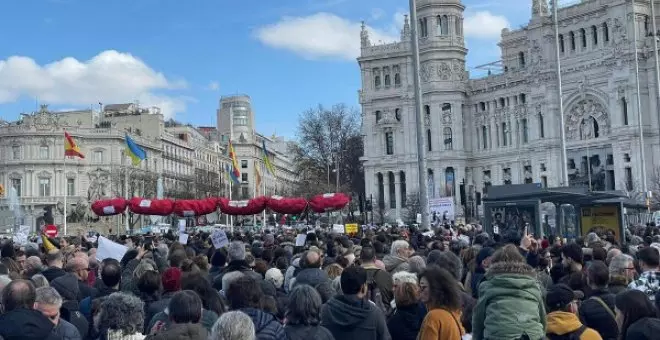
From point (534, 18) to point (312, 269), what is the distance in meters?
67.1

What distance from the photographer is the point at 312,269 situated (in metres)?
9.59

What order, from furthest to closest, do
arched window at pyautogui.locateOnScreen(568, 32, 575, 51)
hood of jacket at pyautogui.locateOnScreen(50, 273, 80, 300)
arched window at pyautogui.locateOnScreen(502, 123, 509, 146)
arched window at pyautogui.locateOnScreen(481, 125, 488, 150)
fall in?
arched window at pyautogui.locateOnScreen(481, 125, 488, 150)
arched window at pyautogui.locateOnScreen(502, 123, 509, 146)
arched window at pyautogui.locateOnScreen(568, 32, 575, 51)
hood of jacket at pyautogui.locateOnScreen(50, 273, 80, 300)

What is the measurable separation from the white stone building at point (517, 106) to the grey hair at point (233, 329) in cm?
5932

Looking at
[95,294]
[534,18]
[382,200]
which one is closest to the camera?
[95,294]

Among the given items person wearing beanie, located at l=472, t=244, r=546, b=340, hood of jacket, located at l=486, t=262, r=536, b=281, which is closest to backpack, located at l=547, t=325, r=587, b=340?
person wearing beanie, located at l=472, t=244, r=546, b=340

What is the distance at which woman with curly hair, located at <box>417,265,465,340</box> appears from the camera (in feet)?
19.7

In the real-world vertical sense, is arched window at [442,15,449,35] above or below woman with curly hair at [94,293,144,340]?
above

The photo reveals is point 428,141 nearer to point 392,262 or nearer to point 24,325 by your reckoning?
point 392,262

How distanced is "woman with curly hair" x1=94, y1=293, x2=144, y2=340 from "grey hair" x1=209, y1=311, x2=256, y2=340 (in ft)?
4.20

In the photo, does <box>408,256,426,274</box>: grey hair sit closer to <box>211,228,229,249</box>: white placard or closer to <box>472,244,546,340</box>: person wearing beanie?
<box>472,244,546,340</box>: person wearing beanie

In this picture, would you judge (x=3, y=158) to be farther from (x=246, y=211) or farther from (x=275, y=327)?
(x=275, y=327)

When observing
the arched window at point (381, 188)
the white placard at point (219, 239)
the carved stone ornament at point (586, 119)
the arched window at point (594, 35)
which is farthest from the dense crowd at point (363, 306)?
the arched window at point (381, 188)

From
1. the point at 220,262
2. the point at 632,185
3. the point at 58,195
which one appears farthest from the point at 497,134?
the point at 220,262

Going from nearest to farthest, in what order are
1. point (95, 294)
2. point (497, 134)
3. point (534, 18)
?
point (95, 294) < point (534, 18) < point (497, 134)
